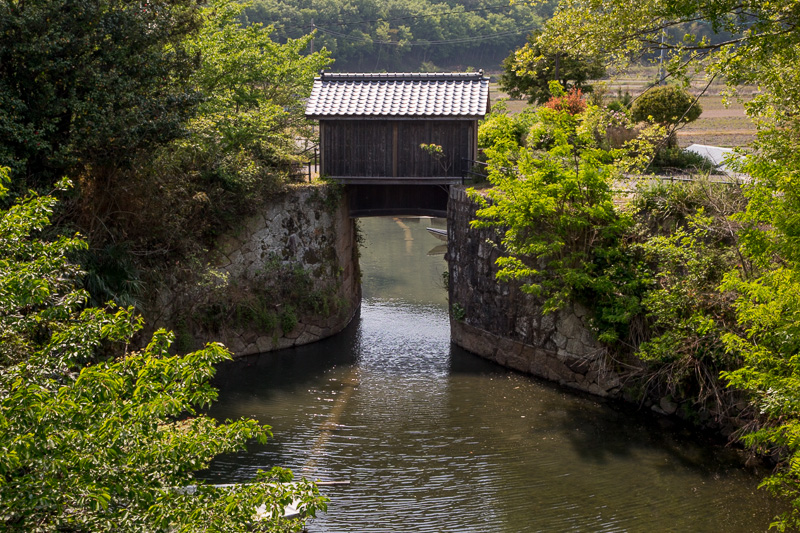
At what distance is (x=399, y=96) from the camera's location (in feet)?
60.8

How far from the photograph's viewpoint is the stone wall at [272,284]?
645 inches

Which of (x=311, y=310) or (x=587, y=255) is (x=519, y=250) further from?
(x=311, y=310)

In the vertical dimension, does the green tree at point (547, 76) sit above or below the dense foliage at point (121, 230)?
above

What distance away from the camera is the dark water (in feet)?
34.6

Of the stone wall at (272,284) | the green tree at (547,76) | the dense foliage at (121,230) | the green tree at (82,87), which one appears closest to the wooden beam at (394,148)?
the stone wall at (272,284)

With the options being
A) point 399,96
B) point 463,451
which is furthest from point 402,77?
point 463,451

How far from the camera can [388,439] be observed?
13.0 meters

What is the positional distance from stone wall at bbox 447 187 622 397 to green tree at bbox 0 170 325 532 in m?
9.86

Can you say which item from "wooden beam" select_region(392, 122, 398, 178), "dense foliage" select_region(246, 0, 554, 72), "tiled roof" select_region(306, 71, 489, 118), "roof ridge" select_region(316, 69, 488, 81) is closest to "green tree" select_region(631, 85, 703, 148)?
"roof ridge" select_region(316, 69, 488, 81)

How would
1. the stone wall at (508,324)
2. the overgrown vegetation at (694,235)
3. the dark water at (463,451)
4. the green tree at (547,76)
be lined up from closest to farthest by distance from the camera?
the overgrown vegetation at (694,235), the dark water at (463,451), the stone wall at (508,324), the green tree at (547,76)

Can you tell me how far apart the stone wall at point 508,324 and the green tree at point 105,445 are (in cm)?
986

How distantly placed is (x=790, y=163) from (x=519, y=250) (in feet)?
20.2

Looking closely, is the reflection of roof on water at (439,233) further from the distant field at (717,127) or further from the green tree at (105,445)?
the green tree at (105,445)

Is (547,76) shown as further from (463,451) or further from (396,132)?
(463,451)
